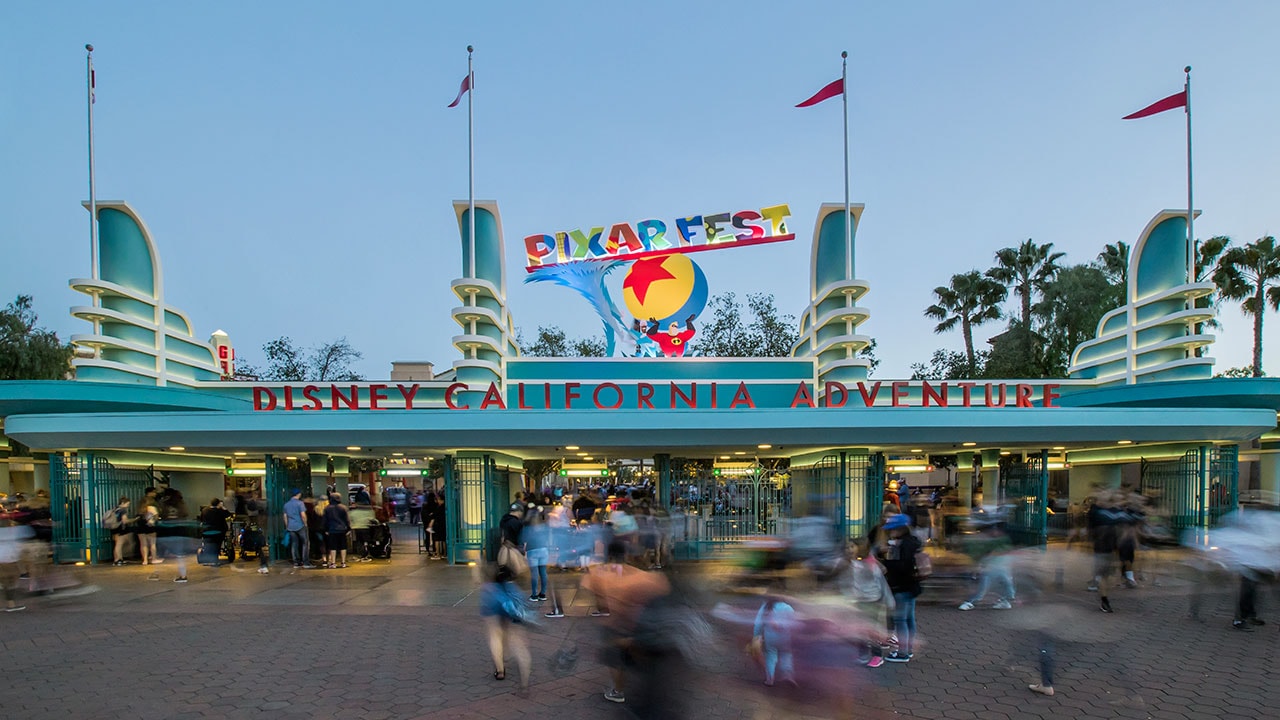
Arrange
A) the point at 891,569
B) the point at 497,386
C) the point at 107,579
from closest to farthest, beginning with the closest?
the point at 891,569
the point at 107,579
the point at 497,386

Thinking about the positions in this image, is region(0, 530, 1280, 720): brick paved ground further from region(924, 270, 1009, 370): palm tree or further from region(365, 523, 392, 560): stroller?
region(924, 270, 1009, 370): palm tree

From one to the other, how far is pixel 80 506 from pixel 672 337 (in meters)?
15.2

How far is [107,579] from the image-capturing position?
589 inches

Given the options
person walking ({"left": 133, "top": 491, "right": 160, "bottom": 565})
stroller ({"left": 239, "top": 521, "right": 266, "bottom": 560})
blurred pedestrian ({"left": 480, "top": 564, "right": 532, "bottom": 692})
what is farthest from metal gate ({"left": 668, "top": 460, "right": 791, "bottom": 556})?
person walking ({"left": 133, "top": 491, "right": 160, "bottom": 565})

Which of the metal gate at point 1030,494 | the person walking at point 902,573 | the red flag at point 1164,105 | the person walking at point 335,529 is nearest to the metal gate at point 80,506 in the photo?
the person walking at point 335,529

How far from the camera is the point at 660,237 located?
921 inches

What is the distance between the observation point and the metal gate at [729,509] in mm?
18031

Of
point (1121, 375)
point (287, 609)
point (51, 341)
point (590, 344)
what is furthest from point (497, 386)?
point (51, 341)

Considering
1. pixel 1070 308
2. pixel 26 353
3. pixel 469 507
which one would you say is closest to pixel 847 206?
pixel 469 507

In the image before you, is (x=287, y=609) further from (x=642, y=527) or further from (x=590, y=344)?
(x=590, y=344)

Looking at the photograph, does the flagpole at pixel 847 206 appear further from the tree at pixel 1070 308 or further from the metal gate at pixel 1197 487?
the tree at pixel 1070 308

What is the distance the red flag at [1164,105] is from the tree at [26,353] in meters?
44.8

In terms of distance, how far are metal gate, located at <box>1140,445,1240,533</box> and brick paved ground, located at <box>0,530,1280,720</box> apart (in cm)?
706

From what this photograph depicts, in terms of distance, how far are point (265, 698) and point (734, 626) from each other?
15.6 feet
